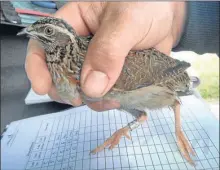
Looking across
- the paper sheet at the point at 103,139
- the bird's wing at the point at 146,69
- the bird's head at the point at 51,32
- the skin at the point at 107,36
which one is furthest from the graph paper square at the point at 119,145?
the bird's head at the point at 51,32

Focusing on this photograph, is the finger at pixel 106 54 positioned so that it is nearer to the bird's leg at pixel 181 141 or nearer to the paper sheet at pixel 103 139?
the paper sheet at pixel 103 139

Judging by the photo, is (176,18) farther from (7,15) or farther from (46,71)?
(7,15)

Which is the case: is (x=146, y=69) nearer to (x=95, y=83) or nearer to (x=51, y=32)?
(x=95, y=83)

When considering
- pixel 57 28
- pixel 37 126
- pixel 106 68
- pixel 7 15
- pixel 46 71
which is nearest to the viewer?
pixel 106 68

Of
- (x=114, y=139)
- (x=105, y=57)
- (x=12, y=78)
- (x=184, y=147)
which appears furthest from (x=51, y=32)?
(x=12, y=78)

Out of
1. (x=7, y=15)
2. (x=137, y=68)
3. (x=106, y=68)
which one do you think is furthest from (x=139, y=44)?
(x=7, y=15)

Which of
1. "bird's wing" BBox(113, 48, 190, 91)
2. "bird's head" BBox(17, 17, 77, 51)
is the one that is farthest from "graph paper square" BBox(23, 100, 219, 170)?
"bird's head" BBox(17, 17, 77, 51)
